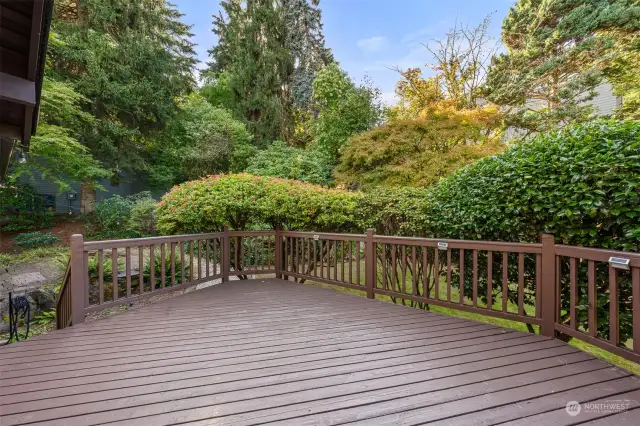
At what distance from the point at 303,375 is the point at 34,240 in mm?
10952

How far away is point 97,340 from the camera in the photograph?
2.65 m

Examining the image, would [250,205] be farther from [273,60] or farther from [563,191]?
[273,60]

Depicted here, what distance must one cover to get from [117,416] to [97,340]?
4.39 feet

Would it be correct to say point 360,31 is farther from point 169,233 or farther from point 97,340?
point 97,340

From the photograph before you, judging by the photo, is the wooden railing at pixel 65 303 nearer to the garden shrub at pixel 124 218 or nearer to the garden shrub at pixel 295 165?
the garden shrub at pixel 124 218

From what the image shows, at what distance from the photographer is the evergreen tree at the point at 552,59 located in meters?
8.67

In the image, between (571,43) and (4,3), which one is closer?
(4,3)

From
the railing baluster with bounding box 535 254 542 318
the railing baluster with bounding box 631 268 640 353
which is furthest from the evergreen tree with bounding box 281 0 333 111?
the railing baluster with bounding box 631 268 640 353

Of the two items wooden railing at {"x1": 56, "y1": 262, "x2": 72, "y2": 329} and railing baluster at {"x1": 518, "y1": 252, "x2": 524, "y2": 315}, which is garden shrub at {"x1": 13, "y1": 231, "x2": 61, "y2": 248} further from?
railing baluster at {"x1": 518, "y1": 252, "x2": 524, "y2": 315}

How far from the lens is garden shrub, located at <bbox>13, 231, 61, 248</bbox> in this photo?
30.3 feet

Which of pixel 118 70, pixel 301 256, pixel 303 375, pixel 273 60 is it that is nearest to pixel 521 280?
pixel 303 375

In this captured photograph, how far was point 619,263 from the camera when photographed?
77.8 inches

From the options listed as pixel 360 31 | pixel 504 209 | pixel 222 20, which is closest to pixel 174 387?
pixel 504 209

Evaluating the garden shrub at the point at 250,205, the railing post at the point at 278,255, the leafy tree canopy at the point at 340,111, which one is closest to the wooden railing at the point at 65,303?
the garden shrub at the point at 250,205
